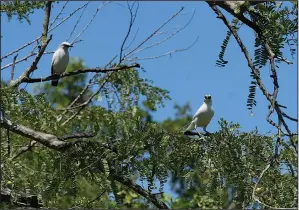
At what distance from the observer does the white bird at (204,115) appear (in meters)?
4.64

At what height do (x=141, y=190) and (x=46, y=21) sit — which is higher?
(x=46, y=21)

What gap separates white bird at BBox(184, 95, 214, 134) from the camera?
4.64 m

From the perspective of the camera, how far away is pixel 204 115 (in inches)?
190

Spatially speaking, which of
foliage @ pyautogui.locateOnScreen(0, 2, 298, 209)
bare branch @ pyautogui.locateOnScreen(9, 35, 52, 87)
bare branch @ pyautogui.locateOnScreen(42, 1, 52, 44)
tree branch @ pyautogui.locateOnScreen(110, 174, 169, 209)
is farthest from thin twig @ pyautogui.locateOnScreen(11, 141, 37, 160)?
tree branch @ pyautogui.locateOnScreen(110, 174, 169, 209)

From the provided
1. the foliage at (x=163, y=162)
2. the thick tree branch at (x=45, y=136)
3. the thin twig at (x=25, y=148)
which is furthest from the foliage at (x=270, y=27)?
the thin twig at (x=25, y=148)

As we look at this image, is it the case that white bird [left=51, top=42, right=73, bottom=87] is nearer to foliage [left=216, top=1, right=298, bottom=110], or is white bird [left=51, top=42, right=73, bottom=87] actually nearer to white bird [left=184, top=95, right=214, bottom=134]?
white bird [left=184, top=95, right=214, bottom=134]

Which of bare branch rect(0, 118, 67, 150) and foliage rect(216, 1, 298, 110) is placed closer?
foliage rect(216, 1, 298, 110)

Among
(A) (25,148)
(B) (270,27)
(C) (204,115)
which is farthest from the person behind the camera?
(A) (25,148)

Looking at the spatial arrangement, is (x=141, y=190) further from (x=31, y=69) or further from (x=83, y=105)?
(x=83, y=105)

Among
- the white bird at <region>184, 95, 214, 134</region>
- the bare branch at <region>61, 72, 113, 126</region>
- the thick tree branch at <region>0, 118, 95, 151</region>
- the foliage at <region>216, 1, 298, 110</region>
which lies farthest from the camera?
the bare branch at <region>61, 72, 113, 126</region>

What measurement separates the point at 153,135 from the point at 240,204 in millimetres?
646

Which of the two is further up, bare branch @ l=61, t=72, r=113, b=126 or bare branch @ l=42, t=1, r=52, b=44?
bare branch @ l=42, t=1, r=52, b=44

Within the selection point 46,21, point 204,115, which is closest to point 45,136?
point 46,21

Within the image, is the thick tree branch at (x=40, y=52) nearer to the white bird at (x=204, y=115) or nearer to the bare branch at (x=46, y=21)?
the bare branch at (x=46, y=21)
